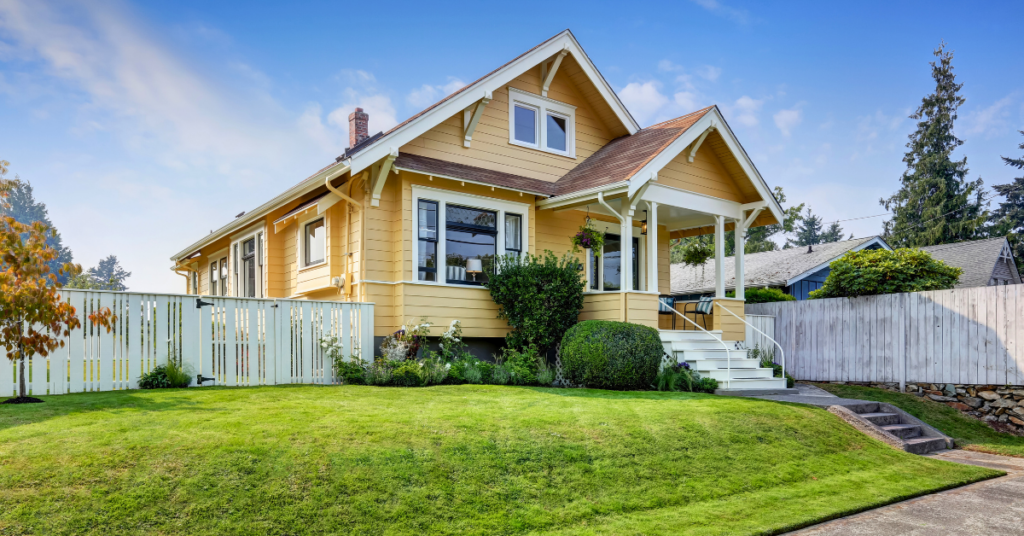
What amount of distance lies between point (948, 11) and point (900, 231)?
25.2 meters

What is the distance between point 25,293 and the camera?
21.9ft

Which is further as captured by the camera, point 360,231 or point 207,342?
point 360,231

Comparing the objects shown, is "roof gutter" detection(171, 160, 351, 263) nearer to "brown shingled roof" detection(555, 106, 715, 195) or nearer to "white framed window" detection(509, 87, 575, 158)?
"white framed window" detection(509, 87, 575, 158)

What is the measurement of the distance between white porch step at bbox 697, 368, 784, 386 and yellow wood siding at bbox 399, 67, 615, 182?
18.0 ft

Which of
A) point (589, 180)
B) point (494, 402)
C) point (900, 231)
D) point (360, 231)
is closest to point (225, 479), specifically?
point (494, 402)

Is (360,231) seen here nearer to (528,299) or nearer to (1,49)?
(528,299)

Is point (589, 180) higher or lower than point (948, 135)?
lower

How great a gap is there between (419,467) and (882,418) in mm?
7924

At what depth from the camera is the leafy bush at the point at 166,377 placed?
860 centimetres

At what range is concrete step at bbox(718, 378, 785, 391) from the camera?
455 inches

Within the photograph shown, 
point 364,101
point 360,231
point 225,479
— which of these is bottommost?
point 225,479

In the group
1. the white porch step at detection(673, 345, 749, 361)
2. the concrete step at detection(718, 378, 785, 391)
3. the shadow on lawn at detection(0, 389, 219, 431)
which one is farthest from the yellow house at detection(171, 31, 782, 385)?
the shadow on lawn at detection(0, 389, 219, 431)

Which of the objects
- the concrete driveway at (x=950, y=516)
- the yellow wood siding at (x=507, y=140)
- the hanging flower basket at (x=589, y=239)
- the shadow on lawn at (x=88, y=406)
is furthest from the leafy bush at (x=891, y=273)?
the shadow on lawn at (x=88, y=406)

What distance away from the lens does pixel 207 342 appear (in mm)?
9156
